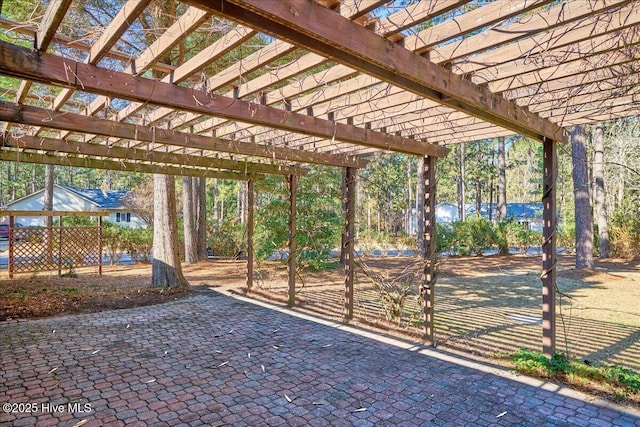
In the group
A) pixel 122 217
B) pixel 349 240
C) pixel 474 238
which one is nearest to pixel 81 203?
pixel 122 217

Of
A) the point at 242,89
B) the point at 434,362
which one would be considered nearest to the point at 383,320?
the point at 434,362

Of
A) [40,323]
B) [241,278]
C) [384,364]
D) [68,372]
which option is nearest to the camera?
[68,372]

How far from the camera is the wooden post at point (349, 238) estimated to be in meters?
5.11

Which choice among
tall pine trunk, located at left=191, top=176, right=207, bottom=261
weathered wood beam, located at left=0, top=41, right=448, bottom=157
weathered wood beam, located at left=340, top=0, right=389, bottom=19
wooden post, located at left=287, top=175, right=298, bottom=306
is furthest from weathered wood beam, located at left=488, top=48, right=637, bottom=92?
tall pine trunk, located at left=191, top=176, right=207, bottom=261

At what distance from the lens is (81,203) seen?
76.6ft

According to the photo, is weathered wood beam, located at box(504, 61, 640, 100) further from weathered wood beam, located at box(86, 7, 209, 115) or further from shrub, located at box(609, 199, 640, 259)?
shrub, located at box(609, 199, 640, 259)

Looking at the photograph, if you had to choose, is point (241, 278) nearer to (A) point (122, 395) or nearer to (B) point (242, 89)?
(A) point (122, 395)

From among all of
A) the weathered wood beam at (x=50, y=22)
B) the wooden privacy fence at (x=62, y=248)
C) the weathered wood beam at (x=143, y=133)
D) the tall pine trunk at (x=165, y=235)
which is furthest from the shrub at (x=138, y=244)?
the weathered wood beam at (x=50, y=22)

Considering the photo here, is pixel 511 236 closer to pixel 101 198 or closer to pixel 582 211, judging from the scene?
pixel 582 211

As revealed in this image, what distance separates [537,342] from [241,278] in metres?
6.10

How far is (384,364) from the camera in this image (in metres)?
3.52

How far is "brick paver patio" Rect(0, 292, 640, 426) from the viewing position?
2555 mm

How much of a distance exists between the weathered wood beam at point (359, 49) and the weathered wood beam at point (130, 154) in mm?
3831

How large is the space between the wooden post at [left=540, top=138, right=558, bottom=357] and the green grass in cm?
13
